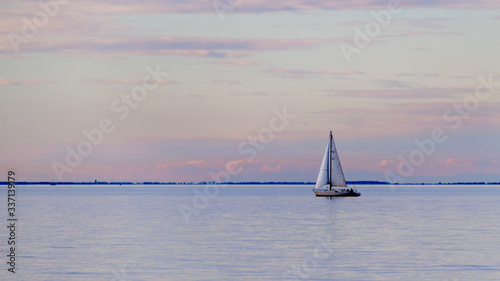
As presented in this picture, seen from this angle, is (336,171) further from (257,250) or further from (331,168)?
(257,250)

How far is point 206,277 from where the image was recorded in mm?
39594

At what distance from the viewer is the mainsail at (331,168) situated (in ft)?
422

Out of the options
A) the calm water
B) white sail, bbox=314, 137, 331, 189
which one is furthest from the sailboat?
the calm water

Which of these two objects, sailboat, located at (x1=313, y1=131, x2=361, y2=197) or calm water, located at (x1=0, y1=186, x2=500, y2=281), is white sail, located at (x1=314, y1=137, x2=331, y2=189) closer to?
sailboat, located at (x1=313, y1=131, x2=361, y2=197)

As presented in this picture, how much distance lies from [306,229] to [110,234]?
16.6 meters

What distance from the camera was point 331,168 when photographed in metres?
129

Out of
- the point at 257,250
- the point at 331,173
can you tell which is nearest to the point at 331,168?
the point at 331,173

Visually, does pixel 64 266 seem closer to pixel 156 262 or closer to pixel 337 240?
pixel 156 262

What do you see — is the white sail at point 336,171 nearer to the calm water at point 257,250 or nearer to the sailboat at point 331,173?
the sailboat at point 331,173

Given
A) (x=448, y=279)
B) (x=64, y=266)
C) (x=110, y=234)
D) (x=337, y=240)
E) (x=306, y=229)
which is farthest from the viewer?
(x=306, y=229)

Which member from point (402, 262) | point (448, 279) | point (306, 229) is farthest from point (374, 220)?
point (448, 279)

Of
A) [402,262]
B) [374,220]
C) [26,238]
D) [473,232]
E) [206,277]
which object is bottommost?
[206,277]

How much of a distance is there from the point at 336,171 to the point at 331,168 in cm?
127

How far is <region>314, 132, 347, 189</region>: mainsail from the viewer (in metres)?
129
